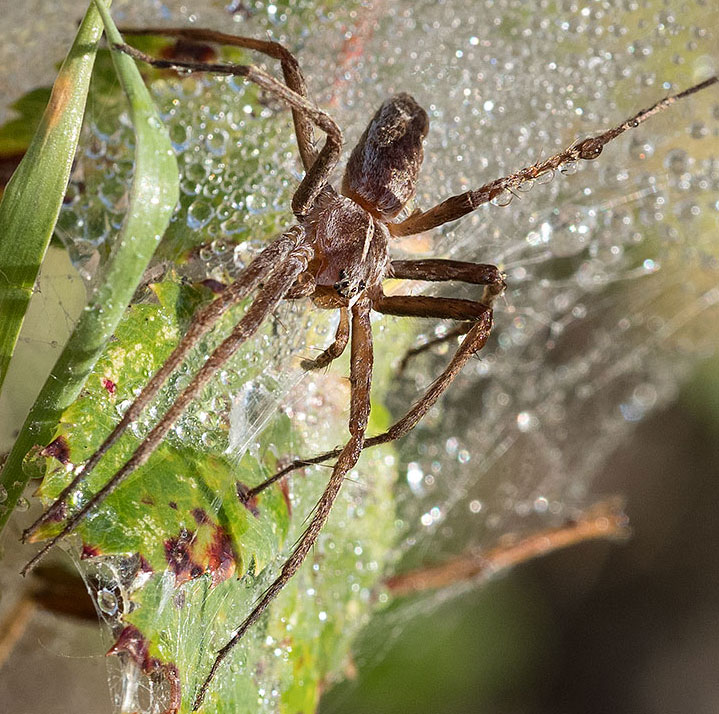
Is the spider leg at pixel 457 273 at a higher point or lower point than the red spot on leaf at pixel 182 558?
higher

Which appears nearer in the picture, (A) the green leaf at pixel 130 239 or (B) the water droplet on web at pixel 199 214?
(A) the green leaf at pixel 130 239

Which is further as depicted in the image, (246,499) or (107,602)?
(246,499)

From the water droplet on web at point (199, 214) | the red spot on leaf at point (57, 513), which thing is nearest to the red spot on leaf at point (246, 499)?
the red spot on leaf at point (57, 513)

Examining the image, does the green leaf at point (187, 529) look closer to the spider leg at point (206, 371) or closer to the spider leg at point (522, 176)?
the spider leg at point (206, 371)

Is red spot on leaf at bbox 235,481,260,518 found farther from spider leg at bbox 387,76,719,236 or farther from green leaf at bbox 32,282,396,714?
spider leg at bbox 387,76,719,236

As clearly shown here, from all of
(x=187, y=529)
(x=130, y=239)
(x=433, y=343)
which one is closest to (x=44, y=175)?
(x=130, y=239)

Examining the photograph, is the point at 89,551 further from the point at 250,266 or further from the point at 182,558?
the point at 250,266

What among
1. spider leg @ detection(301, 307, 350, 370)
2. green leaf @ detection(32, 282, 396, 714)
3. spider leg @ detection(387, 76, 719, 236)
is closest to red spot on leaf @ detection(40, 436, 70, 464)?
green leaf @ detection(32, 282, 396, 714)
